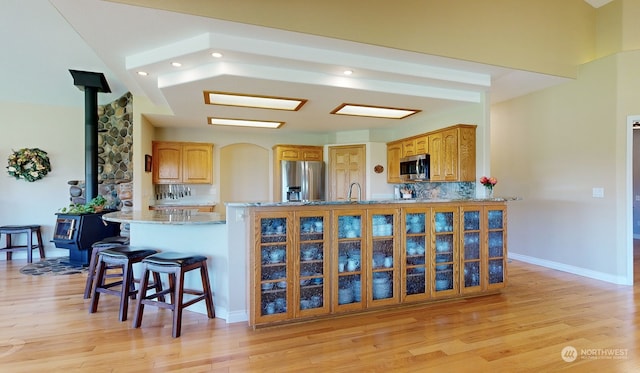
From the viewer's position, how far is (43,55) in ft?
15.5

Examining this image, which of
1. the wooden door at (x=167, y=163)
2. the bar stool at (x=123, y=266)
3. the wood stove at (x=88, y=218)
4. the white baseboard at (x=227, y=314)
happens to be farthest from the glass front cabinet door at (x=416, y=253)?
the wood stove at (x=88, y=218)

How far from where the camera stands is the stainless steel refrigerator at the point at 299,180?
21.9 ft

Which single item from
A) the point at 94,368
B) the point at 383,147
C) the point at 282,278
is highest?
the point at 383,147

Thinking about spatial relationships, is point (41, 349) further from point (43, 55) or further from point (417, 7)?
point (417, 7)

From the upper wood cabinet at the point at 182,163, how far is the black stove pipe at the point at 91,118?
95 centimetres

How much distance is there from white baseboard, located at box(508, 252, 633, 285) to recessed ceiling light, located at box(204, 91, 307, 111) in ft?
14.3

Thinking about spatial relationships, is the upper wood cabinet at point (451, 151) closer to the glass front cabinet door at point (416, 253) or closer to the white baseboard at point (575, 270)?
the glass front cabinet door at point (416, 253)

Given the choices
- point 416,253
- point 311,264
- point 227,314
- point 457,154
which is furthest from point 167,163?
point 457,154

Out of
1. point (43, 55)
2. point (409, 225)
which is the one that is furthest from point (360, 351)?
point (43, 55)

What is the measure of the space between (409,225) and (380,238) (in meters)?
0.37

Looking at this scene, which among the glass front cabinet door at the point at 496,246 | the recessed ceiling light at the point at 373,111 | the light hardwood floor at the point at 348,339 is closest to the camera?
the light hardwood floor at the point at 348,339

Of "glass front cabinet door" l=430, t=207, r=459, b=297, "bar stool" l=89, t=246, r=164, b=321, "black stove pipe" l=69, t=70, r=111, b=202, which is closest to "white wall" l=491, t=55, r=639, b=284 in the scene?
"glass front cabinet door" l=430, t=207, r=459, b=297

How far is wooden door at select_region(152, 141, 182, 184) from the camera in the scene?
613 centimetres

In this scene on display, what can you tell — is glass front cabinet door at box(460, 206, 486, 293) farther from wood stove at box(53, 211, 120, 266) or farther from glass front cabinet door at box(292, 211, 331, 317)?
wood stove at box(53, 211, 120, 266)
